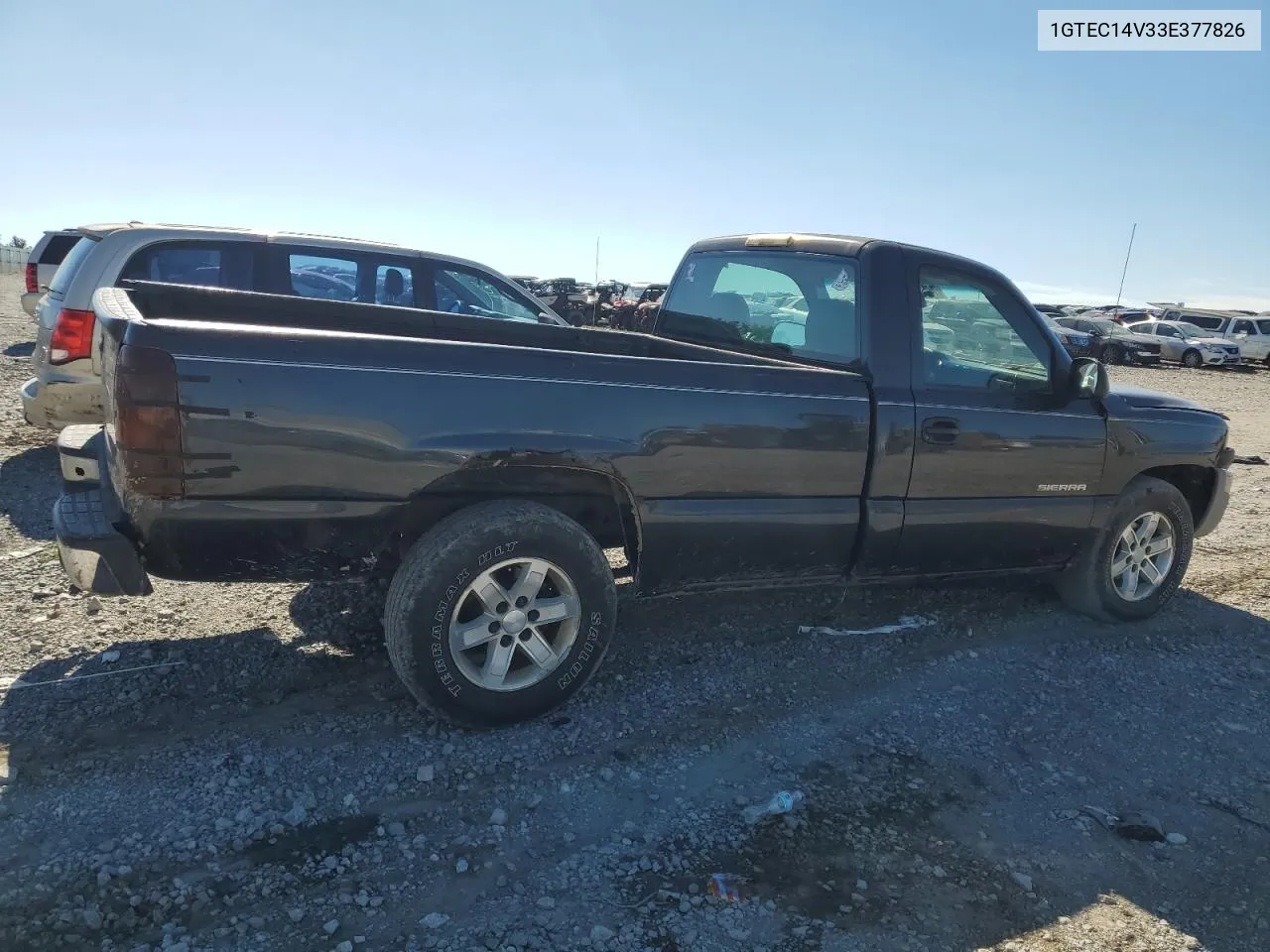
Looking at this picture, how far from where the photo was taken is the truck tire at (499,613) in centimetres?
329

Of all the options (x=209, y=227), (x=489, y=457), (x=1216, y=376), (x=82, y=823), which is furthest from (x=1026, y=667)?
(x=1216, y=376)

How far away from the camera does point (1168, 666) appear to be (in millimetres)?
4602

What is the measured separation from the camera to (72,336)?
6.14 metres

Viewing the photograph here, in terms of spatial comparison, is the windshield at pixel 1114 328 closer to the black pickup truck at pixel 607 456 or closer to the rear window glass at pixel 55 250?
the black pickup truck at pixel 607 456

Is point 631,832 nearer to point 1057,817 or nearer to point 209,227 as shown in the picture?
point 1057,817

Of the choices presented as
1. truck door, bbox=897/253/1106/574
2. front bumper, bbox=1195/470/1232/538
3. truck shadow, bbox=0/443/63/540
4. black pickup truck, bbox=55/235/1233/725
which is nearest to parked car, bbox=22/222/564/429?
truck shadow, bbox=0/443/63/540

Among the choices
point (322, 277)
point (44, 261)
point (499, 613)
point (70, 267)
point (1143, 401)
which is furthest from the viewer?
point (44, 261)

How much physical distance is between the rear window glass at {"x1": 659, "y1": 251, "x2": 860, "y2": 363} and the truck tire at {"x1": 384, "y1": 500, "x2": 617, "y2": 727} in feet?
5.24

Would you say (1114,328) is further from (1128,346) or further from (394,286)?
(394,286)

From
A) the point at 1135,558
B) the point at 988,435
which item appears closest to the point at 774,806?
the point at 988,435

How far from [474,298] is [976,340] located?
419cm

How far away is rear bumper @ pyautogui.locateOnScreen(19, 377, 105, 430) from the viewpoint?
6.14 metres

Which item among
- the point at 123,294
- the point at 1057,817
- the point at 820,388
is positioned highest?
the point at 123,294

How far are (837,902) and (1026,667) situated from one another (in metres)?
2.23
